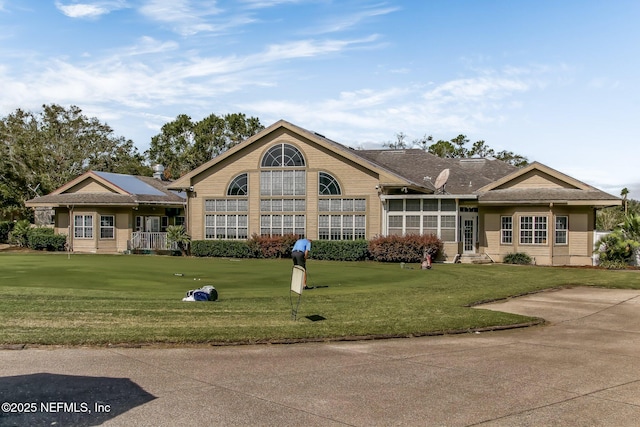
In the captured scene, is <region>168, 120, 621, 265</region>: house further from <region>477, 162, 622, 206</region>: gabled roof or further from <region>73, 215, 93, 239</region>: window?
<region>73, 215, 93, 239</region>: window

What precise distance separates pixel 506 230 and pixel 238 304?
23.1 meters

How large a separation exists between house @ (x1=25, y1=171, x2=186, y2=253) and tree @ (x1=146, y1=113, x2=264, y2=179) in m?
27.0

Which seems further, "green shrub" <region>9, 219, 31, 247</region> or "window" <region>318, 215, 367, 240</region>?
"green shrub" <region>9, 219, 31, 247</region>

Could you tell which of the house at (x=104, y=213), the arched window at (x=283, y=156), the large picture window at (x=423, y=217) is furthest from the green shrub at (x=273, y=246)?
the house at (x=104, y=213)

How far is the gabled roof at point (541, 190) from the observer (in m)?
31.7

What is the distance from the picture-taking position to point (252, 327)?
11523 mm

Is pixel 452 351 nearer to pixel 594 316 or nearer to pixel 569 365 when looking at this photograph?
pixel 569 365

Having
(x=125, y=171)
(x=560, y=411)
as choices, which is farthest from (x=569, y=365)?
(x=125, y=171)

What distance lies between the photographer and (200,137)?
224 feet

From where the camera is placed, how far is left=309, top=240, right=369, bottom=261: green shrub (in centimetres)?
3356

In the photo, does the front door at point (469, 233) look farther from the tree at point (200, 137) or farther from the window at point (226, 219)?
the tree at point (200, 137)

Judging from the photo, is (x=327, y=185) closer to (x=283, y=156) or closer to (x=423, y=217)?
(x=283, y=156)

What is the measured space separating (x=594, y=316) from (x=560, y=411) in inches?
336

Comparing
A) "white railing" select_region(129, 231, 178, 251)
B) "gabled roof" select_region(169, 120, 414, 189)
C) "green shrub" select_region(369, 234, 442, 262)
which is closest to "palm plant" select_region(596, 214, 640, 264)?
"green shrub" select_region(369, 234, 442, 262)
